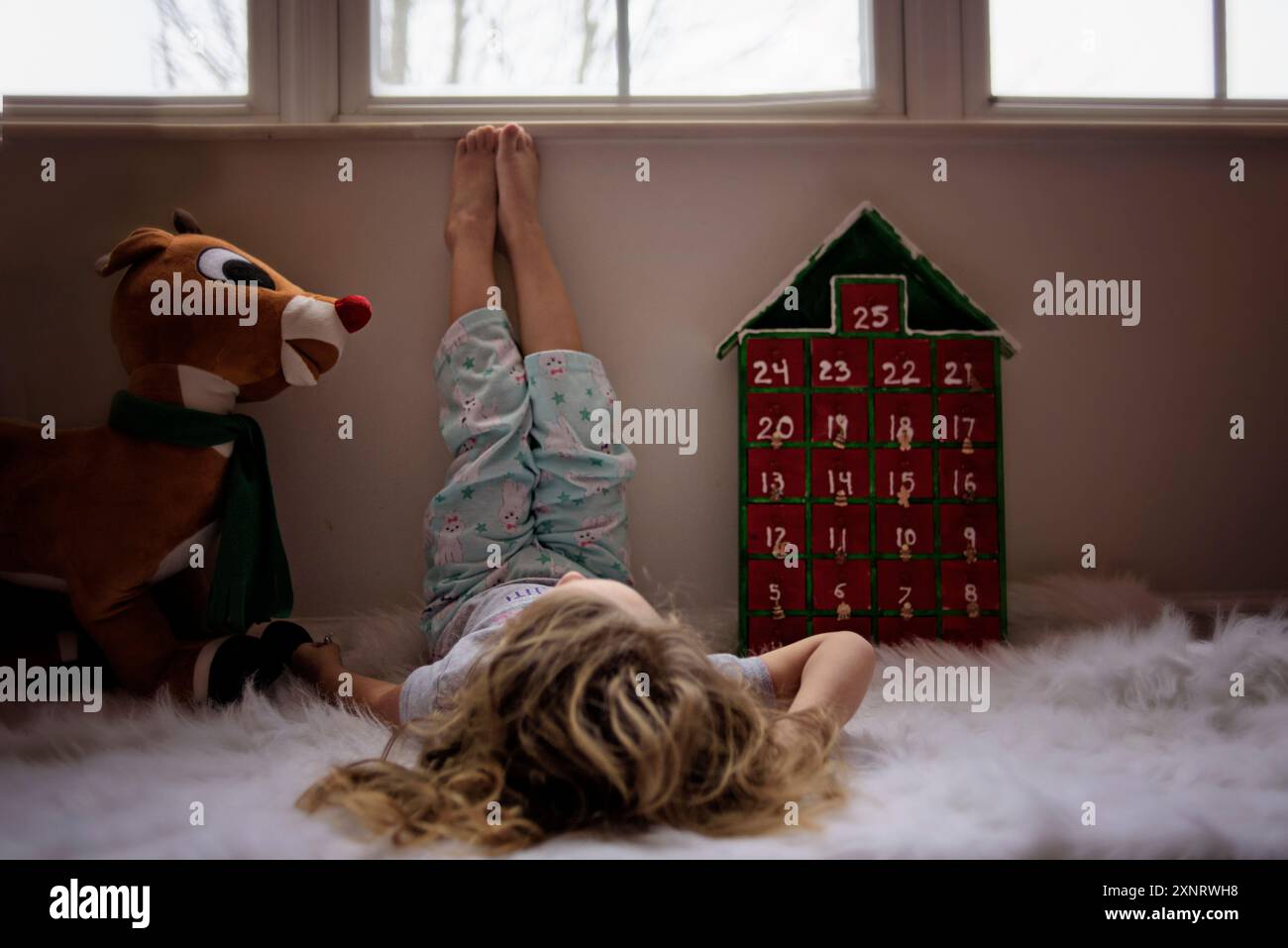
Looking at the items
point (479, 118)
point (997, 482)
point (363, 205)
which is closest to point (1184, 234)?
point (997, 482)

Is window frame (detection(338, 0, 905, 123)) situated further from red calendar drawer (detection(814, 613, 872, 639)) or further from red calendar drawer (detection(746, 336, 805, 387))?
red calendar drawer (detection(814, 613, 872, 639))

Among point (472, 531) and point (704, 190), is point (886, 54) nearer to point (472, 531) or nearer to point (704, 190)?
point (704, 190)

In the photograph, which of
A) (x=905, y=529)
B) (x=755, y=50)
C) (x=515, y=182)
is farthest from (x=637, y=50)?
(x=905, y=529)

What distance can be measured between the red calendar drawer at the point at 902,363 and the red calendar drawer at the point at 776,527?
0.22 m

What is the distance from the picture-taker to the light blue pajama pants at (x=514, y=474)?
3.81 feet

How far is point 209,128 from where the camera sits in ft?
4.22

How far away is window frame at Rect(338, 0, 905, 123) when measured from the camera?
1.38 meters

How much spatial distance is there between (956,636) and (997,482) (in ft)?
0.75

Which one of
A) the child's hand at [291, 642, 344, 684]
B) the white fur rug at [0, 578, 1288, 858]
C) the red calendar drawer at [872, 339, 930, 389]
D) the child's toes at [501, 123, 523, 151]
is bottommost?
the white fur rug at [0, 578, 1288, 858]

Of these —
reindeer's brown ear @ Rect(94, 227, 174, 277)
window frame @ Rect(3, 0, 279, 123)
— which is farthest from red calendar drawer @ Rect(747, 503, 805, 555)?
window frame @ Rect(3, 0, 279, 123)

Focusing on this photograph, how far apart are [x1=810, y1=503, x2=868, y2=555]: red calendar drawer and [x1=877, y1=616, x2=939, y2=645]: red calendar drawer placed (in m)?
0.11

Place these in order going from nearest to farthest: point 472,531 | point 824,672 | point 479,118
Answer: point 824,672 → point 472,531 → point 479,118

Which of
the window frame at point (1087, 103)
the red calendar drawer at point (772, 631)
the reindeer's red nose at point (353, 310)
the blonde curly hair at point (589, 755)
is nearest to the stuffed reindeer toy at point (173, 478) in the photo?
the reindeer's red nose at point (353, 310)

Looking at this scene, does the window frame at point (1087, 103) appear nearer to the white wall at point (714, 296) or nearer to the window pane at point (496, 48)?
the white wall at point (714, 296)
